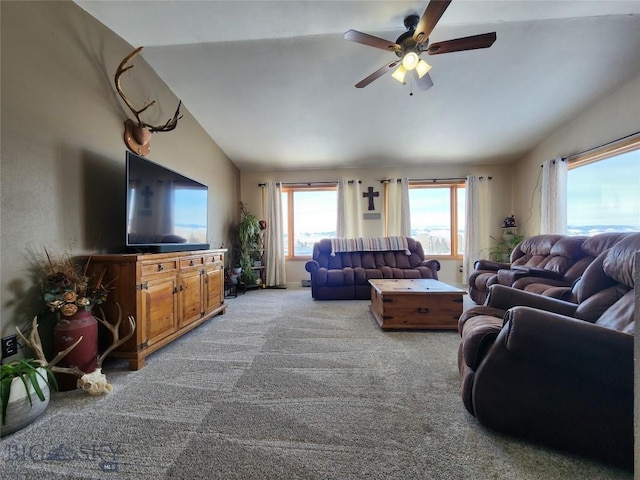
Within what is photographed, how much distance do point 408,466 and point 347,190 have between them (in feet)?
15.0

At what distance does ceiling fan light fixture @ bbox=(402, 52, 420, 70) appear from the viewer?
208cm

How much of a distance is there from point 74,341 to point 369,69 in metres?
3.61

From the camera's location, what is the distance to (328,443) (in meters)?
1.16

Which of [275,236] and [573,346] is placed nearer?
[573,346]

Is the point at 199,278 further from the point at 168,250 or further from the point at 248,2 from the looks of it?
the point at 248,2

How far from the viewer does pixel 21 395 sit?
126 cm

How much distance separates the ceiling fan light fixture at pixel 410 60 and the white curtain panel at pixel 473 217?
349 cm

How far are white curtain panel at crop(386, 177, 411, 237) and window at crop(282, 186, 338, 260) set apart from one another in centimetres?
113

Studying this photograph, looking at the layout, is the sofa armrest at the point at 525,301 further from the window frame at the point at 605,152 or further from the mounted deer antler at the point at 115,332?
the window frame at the point at 605,152

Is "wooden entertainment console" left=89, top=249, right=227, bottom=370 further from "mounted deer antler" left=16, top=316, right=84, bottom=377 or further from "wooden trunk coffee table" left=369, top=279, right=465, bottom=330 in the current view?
"wooden trunk coffee table" left=369, top=279, right=465, bottom=330

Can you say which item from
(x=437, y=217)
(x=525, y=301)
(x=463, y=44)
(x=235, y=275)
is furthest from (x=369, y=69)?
(x=235, y=275)

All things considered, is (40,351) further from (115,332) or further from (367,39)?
(367,39)

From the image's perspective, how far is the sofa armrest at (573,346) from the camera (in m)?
→ 0.94

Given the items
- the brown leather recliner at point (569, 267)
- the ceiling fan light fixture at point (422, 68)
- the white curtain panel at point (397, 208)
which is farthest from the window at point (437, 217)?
the ceiling fan light fixture at point (422, 68)
